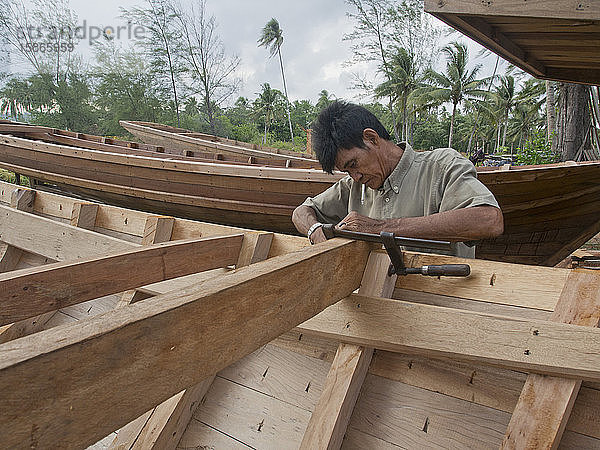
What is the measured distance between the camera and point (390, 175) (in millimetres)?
2055

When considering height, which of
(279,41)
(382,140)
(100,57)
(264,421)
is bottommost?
(264,421)

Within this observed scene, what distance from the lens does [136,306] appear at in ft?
2.54

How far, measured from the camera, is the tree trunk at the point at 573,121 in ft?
30.7

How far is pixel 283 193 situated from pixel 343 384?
2878 mm

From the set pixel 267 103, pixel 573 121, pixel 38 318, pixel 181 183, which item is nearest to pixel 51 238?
pixel 38 318

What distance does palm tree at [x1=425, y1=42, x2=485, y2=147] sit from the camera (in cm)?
2933

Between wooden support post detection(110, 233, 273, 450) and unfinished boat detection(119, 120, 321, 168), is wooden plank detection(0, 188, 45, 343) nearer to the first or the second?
wooden support post detection(110, 233, 273, 450)

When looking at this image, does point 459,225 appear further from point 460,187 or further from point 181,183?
point 181,183

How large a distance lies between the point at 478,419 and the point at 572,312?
1.40ft

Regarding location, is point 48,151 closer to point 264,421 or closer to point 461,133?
point 264,421

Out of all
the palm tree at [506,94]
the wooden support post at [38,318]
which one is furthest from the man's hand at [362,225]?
the palm tree at [506,94]

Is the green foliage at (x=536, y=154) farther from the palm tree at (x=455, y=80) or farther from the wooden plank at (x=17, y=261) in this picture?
the palm tree at (x=455, y=80)

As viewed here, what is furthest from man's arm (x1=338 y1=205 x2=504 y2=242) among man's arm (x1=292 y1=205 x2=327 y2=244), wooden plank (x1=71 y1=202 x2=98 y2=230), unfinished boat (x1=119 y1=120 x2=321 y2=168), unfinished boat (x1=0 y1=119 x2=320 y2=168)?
unfinished boat (x1=119 y1=120 x2=321 y2=168)

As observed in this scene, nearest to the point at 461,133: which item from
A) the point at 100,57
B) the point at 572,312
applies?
the point at 100,57
